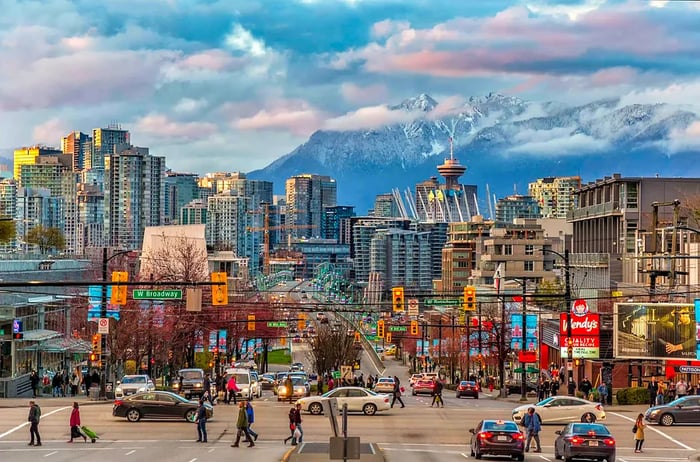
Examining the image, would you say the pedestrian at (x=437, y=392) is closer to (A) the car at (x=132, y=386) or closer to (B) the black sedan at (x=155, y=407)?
(A) the car at (x=132, y=386)

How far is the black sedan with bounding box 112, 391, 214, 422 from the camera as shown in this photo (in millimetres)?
59344

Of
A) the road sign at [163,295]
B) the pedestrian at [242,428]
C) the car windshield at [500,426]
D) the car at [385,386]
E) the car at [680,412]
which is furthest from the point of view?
the car at [385,386]

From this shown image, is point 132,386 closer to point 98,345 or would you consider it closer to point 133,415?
point 98,345

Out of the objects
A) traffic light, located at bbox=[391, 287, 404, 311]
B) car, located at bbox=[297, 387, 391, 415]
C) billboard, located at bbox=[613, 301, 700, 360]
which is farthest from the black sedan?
billboard, located at bbox=[613, 301, 700, 360]

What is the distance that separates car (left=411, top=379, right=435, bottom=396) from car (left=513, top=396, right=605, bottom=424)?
115ft

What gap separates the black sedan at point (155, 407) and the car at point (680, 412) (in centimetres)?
2136

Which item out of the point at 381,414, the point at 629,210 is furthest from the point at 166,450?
the point at 629,210

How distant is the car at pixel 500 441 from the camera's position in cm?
4471

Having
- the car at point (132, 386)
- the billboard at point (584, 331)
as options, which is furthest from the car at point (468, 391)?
the car at point (132, 386)

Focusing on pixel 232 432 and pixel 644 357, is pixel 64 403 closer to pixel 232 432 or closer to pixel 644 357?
pixel 232 432

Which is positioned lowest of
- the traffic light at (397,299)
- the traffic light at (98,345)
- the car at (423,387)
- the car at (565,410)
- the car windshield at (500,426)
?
the car at (423,387)

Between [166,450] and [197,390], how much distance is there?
1091 inches

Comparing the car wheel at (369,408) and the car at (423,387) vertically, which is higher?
the car wheel at (369,408)

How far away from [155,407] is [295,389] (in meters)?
18.9
